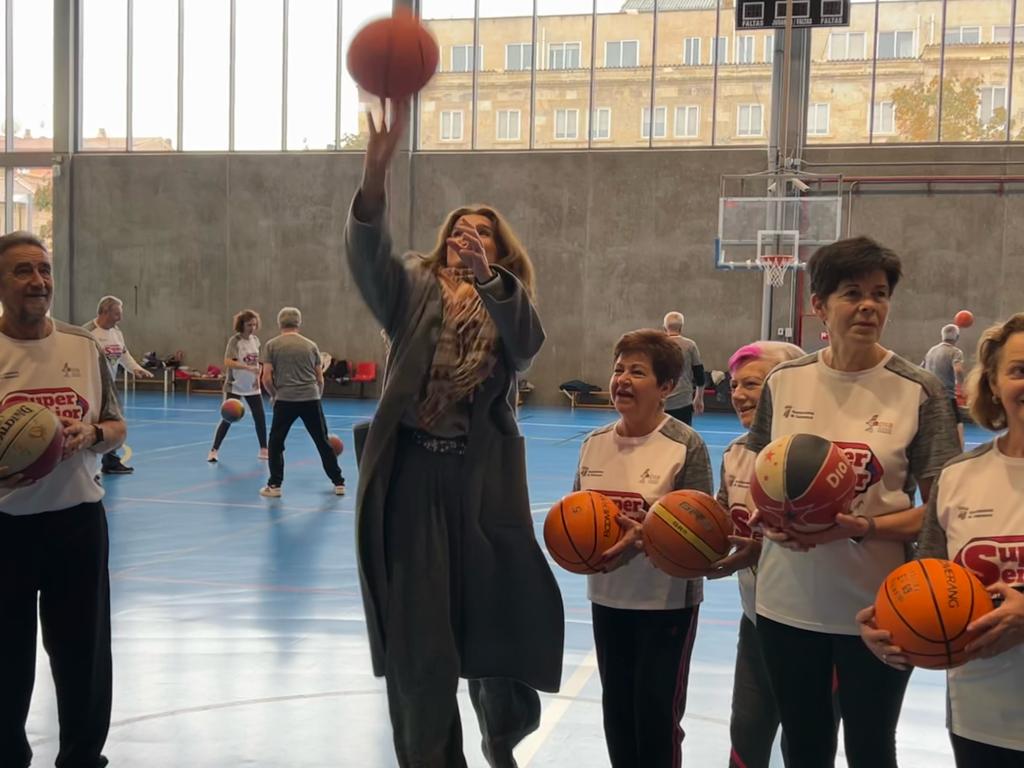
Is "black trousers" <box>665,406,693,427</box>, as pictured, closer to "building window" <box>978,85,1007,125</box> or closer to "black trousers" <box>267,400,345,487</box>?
→ "black trousers" <box>267,400,345,487</box>

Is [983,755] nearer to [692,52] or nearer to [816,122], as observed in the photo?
[816,122]

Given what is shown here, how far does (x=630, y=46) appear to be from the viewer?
21203 mm

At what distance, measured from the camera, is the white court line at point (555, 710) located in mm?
4285

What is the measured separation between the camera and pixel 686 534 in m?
3.19

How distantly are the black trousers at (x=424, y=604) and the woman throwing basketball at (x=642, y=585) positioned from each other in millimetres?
493

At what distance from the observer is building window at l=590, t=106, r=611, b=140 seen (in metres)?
21.4

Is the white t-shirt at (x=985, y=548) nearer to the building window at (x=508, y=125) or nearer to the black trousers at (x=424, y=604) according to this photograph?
the black trousers at (x=424, y=604)

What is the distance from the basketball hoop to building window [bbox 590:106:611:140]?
4.85m

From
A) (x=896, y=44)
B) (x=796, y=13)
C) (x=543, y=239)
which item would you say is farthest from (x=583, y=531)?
(x=896, y=44)

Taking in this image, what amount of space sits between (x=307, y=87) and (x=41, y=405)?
20.0 m

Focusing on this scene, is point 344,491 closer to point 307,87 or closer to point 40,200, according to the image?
→ point 307,87

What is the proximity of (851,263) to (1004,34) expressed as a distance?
19.5 meters

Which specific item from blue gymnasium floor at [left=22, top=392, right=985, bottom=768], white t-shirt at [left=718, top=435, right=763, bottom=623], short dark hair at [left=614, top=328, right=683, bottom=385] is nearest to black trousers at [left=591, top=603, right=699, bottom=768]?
white t-shirt at [left=718, top=435, right=763, bottom=623]

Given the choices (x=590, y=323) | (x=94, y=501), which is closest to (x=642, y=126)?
(x=590, y=323)
